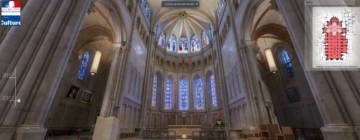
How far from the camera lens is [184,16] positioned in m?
23.8

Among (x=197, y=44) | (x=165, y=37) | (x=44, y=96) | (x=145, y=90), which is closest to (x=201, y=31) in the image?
(x=197, y=44)

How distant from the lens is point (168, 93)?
22.7 m

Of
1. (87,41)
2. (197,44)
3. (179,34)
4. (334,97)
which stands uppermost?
(179,34)

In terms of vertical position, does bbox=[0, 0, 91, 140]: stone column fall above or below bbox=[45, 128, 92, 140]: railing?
above

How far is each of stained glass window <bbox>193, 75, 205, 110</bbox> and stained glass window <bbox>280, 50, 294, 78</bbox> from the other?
1096 centimetres

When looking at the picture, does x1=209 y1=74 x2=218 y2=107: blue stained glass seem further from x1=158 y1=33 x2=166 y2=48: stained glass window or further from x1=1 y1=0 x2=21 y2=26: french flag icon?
x1=1 y1=0 x2=21 y2=26: french flag icon

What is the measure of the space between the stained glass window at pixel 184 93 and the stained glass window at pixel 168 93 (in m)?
1.33

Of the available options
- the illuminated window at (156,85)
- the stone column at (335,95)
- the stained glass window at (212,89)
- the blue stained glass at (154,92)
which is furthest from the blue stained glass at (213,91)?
the stone column at (335,95)

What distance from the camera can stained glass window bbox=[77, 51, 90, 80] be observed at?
14305 mm

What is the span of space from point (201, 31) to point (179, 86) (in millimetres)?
9769

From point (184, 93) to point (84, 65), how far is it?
1351 cm

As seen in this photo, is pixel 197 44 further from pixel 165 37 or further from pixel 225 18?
pixel 225 18

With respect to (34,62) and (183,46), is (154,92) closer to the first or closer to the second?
(183,46)

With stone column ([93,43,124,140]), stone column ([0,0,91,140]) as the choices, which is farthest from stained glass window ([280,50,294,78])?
stone column ([0,0,91,140])
